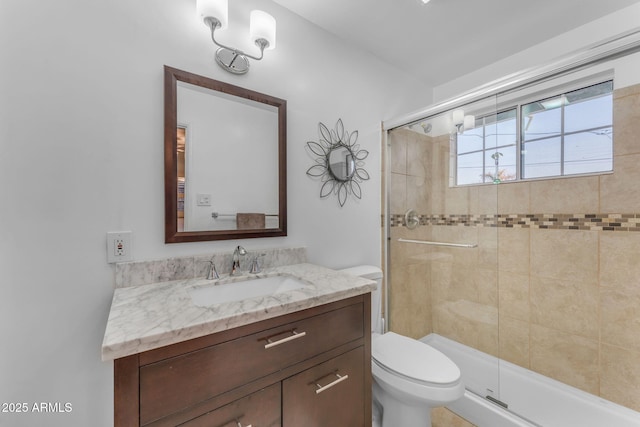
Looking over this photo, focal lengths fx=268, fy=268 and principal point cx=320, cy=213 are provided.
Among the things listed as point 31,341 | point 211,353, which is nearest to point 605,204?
point 211,353

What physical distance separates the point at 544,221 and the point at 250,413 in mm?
2135

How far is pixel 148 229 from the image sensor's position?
3.78 feet

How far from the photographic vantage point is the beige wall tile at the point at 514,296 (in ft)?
6.37

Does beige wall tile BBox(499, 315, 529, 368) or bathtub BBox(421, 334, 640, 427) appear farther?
beige wall tile BBox(499, 315, 529, 368)

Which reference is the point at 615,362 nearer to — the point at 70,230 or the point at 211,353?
the point at 211,353

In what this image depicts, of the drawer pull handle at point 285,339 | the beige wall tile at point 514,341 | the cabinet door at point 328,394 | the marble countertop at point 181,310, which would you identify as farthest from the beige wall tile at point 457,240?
the drawer pull handle at point 285,339

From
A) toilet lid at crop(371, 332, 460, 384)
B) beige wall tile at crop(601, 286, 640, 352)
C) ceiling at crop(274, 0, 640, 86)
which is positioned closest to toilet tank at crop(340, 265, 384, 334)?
toilet lid at crop(371, 332, 460, 384)

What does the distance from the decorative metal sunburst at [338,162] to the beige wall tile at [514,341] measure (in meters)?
1.48

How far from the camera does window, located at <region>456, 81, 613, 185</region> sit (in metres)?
1.68

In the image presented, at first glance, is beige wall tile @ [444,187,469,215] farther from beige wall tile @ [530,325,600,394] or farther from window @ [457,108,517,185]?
beige wall tile @ [530,325,600,394]

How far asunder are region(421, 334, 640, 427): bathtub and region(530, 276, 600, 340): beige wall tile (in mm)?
372

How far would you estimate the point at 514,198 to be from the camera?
6.50ft

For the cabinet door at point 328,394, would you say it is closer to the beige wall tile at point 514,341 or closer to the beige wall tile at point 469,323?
the beige wall tile at point 469,323

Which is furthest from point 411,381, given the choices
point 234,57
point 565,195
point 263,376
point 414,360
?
point 234,57
